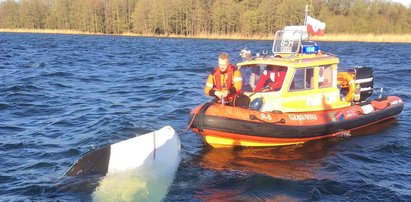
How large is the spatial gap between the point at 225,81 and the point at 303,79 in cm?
210

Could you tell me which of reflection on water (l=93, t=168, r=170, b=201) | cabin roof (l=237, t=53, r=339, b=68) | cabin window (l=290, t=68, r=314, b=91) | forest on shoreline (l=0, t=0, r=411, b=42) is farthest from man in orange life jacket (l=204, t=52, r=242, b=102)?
forest on shoreline (l=0, t=0, r=411, b=42)

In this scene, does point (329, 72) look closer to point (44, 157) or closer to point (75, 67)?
point (44, 157)

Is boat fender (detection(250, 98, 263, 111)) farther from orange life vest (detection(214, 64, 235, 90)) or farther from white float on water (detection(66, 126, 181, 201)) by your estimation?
white float on water (detection(66, 126, 181, 201))

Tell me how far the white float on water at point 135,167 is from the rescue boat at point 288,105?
54.5 inches

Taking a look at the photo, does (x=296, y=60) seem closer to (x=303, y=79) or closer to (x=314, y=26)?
(x=303, y=79)

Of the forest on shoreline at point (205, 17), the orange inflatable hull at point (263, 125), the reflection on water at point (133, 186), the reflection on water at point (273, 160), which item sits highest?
the forest on shoreline at point (205, 17)

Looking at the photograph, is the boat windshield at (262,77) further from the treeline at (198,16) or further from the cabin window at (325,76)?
the treeline at (198,16)

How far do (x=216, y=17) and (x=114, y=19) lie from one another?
916 inches

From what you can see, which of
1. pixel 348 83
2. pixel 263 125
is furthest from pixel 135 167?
pixel 348 83

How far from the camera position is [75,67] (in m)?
24.1

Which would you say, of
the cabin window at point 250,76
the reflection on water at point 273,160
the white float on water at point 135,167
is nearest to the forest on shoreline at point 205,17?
the cabin window at point 250,76

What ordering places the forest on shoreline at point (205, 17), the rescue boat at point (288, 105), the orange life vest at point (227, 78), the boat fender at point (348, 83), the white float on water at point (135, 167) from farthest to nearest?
the forest on shoreline at point (205, 17), the boat fender at point (348, 83), the orange life vest at point (227, 78), the rescue boat at point (288, 105), the white float on water at point (135, 167)

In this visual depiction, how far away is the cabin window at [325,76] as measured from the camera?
35.6 feet

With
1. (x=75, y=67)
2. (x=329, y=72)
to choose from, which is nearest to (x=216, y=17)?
(x=75, y=67)
